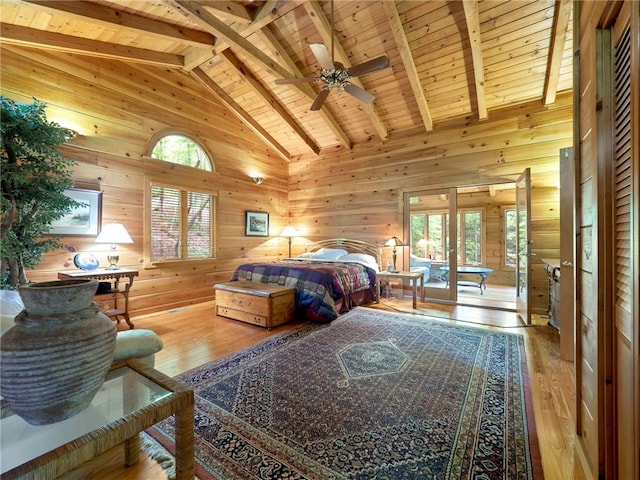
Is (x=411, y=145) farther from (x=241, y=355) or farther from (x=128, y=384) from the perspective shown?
(x=128, y=384)

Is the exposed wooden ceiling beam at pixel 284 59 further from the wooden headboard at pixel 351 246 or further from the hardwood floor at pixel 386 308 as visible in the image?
the hardwood floor at pixel 386 308

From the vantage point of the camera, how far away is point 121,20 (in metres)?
3.23

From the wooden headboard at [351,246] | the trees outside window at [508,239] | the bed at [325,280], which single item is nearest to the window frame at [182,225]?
the bed at [325,280]

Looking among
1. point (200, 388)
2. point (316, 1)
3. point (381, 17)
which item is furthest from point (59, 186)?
point (381, 17)

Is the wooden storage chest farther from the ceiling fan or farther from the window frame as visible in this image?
the ceiling fan

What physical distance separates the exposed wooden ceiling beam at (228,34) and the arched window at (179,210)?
1.82 metres

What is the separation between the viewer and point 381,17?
355cm

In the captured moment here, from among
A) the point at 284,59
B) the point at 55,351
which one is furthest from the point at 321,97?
the point at 55,351

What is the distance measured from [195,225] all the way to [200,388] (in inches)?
134

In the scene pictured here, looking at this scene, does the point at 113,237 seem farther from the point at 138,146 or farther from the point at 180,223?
the point at 138,146

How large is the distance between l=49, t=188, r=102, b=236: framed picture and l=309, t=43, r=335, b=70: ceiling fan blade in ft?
10.5

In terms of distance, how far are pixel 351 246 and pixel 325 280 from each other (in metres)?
2.33

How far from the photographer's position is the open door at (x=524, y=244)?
145 inches

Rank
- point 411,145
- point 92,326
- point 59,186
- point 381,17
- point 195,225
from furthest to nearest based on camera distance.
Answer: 1. point 411,145
2. point 195,225
3. point 381,17
4. point 59,186
5. point 92,326
